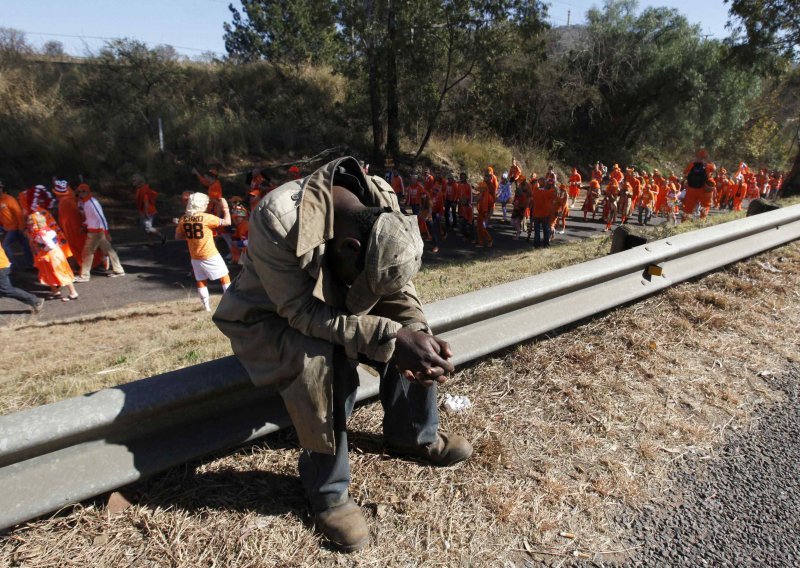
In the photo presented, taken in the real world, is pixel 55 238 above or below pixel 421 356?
below

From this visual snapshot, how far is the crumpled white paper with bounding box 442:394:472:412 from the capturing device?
8.64 feet

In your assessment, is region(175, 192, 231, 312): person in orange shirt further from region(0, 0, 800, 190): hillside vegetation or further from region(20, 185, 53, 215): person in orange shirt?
region(0, 0, 800, 190): hillside vegetation

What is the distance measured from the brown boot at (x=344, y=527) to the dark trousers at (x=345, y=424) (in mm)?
40

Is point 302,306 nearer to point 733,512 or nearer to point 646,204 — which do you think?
point 733,512

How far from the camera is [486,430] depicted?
247 centimetres

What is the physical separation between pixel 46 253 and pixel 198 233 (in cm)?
351

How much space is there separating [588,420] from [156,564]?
1954mm

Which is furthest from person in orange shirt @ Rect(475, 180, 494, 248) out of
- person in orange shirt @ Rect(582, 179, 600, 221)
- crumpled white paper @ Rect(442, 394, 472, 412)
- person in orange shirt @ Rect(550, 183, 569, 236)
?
crumpled white paper @ Rect(442, 394, 472, 412)

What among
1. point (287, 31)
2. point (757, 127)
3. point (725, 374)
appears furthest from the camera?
point (757, 127)

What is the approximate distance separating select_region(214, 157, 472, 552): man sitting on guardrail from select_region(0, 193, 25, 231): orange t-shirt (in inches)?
416

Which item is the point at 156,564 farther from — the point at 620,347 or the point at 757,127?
the point at 757,127

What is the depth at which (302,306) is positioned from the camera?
1912mm

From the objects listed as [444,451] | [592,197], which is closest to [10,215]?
[444,451]

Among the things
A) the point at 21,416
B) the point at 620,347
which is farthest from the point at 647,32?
the point at 21,416
